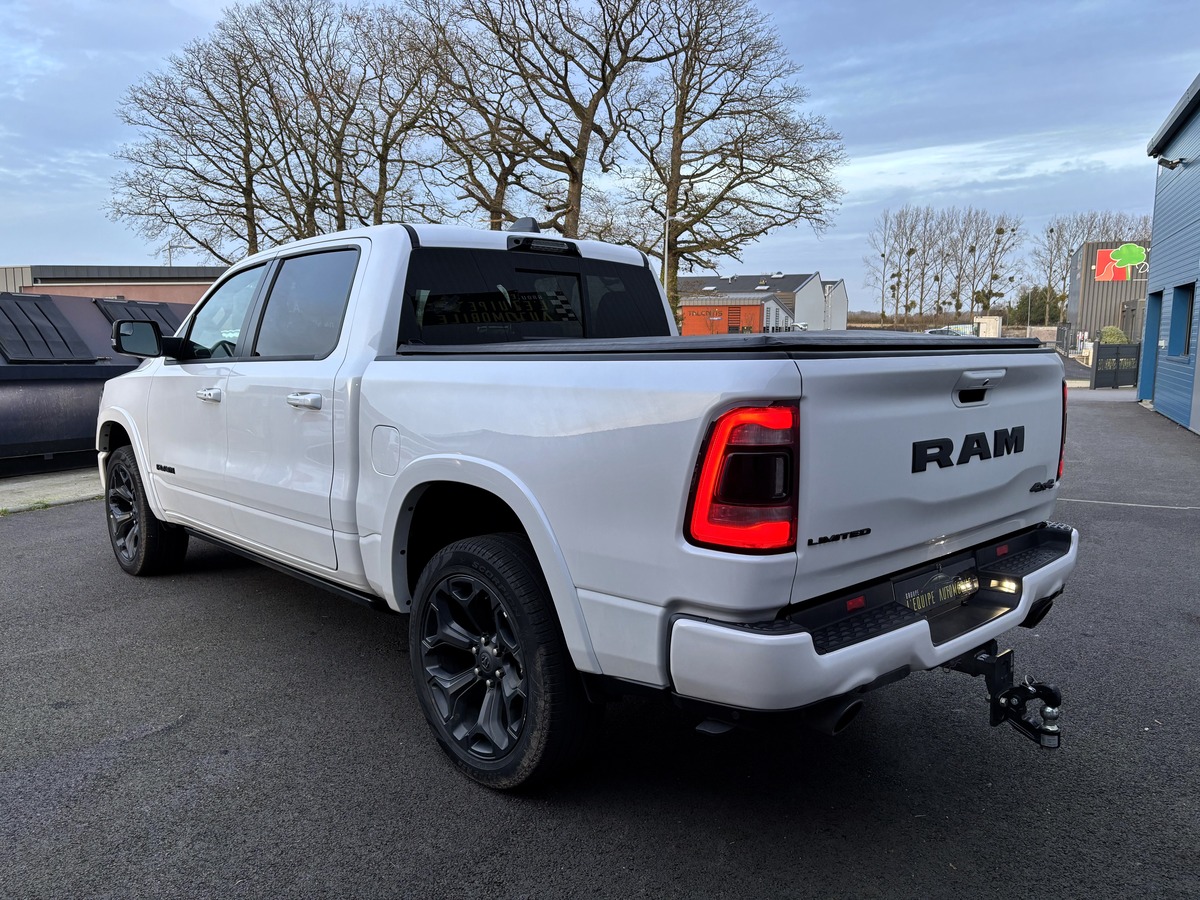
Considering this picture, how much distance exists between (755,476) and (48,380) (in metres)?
9.75

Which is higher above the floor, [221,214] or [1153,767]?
[221,214]

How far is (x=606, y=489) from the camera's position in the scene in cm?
235

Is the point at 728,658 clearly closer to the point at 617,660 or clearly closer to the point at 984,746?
the point at 617,660

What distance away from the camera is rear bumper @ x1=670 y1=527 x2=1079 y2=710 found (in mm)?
2098

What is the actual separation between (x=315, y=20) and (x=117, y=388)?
1048 inches

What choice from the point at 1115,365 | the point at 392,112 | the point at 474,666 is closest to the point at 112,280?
the point at 392,112

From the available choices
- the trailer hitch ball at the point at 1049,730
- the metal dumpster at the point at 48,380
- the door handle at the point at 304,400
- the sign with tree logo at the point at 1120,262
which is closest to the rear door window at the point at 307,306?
the door handle at the point at 304,400

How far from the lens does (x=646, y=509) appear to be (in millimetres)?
2256

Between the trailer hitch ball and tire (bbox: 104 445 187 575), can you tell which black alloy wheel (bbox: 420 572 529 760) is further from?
tire (bbox: 104 445 187 575)

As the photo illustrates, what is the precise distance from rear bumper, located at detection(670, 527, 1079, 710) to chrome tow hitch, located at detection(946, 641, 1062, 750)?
0.49 m

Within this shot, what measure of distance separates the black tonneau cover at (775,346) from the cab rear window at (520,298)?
1.79ft

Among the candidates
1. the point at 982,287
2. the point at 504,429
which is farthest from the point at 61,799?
the point at 982,287

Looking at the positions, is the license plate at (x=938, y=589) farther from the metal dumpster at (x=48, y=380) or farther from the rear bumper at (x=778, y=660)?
the metal dumpster at (x=48, y=380)

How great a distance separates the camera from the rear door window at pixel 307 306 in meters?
3.63
